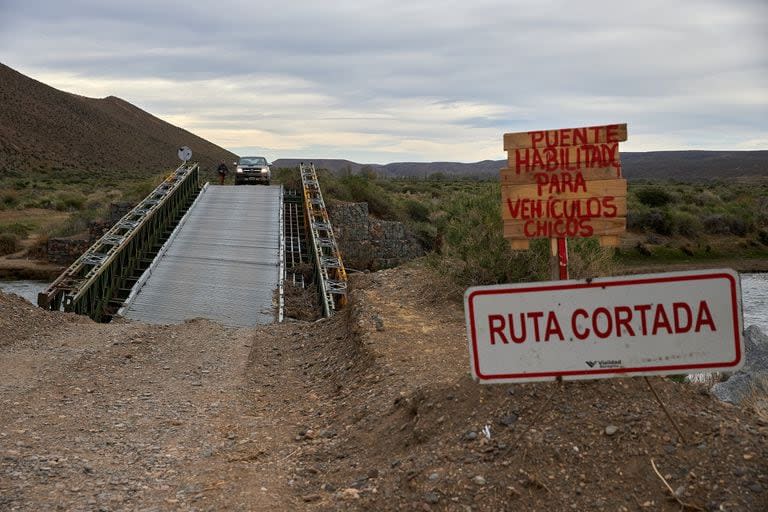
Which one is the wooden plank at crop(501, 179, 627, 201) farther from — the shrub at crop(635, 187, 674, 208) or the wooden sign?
the shrub at crop(635, 187, 674, 208)

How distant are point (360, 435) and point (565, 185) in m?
2.49

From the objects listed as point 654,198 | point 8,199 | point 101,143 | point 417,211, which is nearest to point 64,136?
point 101,143

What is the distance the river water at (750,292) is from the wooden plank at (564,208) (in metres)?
12.4

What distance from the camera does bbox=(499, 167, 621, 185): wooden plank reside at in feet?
18.9

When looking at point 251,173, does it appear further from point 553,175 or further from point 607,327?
point 607,327

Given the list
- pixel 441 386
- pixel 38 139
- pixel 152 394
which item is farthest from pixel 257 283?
pixel 38 139

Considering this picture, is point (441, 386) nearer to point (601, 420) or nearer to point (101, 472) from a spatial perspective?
point (601, 420)

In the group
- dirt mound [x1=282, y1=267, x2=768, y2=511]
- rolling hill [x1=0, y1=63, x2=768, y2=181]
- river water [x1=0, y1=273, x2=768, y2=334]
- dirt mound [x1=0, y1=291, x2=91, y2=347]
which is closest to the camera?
dirt mound [x1=282, y1=267, x2=768, y2=511]

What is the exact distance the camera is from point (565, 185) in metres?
5.85

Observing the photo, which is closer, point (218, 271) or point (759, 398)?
point (759, 398)

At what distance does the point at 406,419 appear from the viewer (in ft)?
20.8

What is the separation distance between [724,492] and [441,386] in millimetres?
2509

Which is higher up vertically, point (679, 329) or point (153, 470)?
point (679, 329)

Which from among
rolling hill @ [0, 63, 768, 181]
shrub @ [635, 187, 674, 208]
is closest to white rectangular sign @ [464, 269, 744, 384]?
shrub @ [635, 187, 674, 208]
